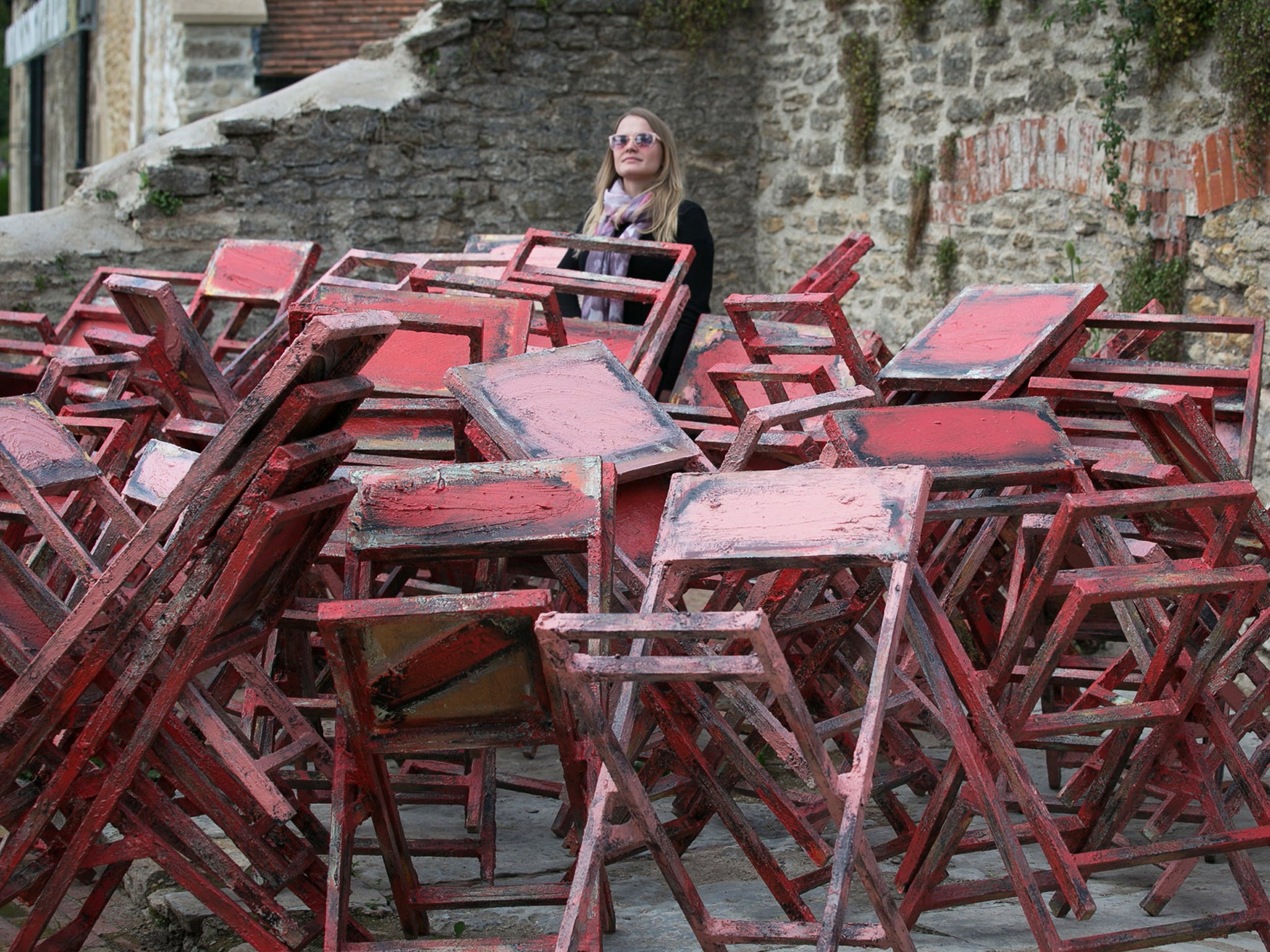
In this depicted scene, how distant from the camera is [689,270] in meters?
5.25

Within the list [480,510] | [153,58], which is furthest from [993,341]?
[153,58]

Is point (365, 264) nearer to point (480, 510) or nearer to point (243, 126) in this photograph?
point (480, 510)

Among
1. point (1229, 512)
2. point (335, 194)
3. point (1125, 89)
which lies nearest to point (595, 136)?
point (335, 194)

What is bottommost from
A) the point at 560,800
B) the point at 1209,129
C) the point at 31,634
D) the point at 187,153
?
the point at 560,800

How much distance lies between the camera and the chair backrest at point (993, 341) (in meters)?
3.75

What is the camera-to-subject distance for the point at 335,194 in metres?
8.57

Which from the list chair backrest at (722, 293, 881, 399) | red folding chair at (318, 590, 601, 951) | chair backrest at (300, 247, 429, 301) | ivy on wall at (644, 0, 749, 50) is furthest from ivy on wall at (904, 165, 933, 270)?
red folding chair at (318, 590, 601, 951)

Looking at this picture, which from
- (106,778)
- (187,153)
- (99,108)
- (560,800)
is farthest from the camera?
(99,108)

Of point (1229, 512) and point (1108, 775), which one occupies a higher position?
point (1229, 512)

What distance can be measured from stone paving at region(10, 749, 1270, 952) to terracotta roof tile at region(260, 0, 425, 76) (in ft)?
29.0

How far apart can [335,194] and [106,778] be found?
647 cm

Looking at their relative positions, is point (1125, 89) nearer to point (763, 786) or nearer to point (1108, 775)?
point (1108, 775)

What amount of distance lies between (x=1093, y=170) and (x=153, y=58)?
382 inches

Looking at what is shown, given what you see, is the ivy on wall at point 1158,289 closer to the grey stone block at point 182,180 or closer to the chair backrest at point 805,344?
the chair backrest at point 805,344
